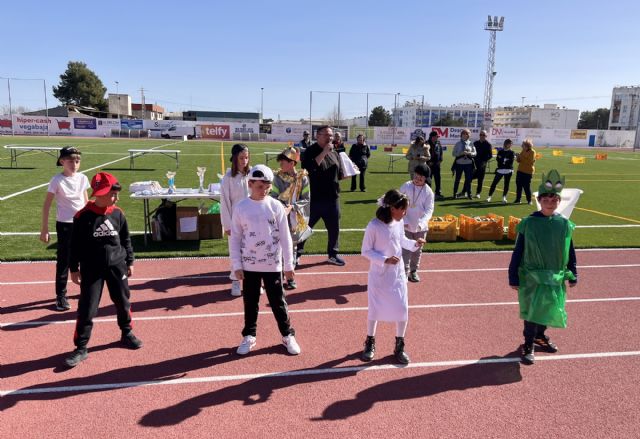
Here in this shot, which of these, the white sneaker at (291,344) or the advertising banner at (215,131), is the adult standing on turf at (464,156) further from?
the advertising banner at (215,131)

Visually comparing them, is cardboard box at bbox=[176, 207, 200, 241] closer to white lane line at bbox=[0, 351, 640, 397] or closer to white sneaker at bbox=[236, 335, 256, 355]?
white sneaker at bbox=[236, 335, 256, 355]

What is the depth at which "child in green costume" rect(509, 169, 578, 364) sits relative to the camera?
434 centimetres

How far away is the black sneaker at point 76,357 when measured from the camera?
434cm

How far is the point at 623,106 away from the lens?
13775 centimetres

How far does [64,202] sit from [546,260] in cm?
534

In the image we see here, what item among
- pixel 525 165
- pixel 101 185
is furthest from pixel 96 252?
pixel 525 165

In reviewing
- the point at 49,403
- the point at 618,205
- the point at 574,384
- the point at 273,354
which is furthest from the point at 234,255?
the point at 618,205

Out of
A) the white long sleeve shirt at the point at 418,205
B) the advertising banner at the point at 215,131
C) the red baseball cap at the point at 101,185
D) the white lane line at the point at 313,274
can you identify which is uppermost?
the advertising banner at the point at 215,131

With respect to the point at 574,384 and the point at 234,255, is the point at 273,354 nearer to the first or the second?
the point at 234,255

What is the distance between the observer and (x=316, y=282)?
274 inches

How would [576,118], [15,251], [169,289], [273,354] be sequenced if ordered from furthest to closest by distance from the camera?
[576,118] < [15,251] < [169,289] < [273,354]

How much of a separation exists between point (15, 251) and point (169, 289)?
→ 11.8ft

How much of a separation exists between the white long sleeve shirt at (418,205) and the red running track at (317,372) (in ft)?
3.29

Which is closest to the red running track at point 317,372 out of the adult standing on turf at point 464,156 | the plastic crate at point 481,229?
the plastic crate at point 481,229
